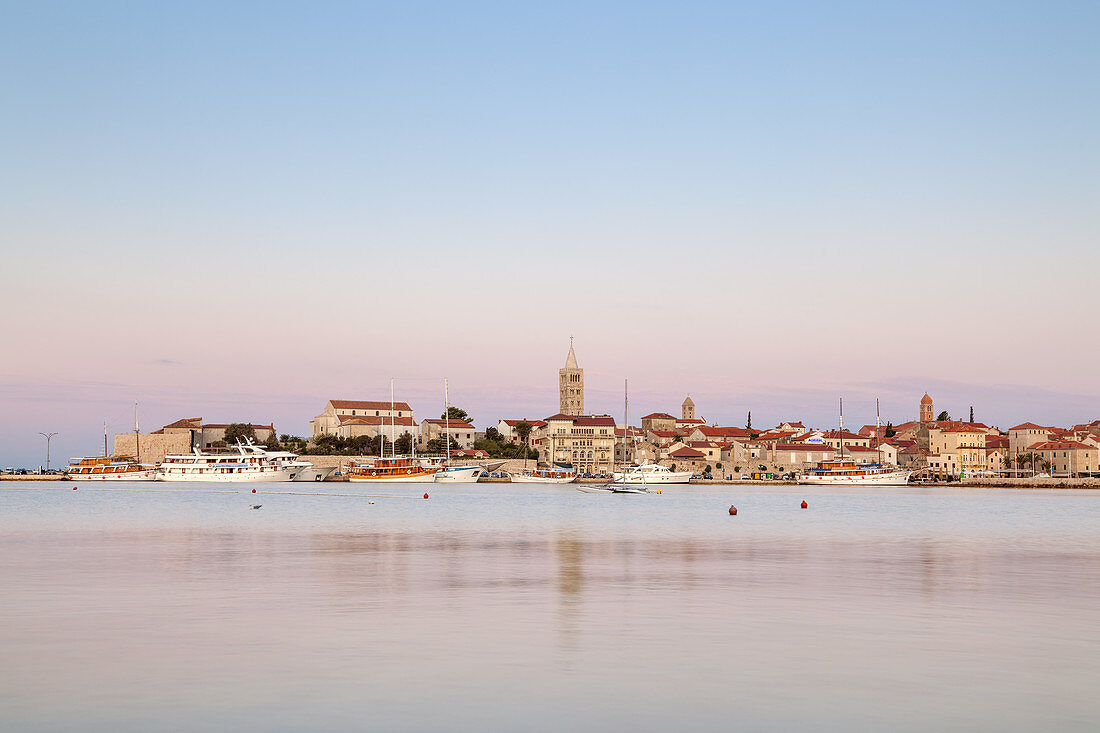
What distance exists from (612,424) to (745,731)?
17160 centimetres

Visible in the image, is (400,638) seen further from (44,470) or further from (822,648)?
(44,470)

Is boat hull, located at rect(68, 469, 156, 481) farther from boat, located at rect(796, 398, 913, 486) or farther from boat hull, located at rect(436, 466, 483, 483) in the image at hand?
boat, located at rect(796, 398, 913, 486)

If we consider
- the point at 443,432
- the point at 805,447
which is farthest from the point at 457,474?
the point at 805,447

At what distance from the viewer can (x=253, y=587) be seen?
1905 centimetres

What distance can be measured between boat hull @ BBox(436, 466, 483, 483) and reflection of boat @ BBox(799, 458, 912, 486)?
4935 cm

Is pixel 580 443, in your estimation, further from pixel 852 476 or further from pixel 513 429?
pixel 852 476

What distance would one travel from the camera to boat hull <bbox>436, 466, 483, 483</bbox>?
398 feet

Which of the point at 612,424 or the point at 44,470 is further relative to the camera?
the point at 612,424

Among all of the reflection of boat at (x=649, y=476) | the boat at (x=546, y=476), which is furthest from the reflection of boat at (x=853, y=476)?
the boat at (x=546, y=476)

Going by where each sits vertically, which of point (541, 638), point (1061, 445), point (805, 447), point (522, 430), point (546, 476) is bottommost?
point (546, 476)

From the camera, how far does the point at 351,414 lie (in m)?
172

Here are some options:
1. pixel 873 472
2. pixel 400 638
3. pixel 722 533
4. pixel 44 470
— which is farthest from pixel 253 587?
pixel 44 470

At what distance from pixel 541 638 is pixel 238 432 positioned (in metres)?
157

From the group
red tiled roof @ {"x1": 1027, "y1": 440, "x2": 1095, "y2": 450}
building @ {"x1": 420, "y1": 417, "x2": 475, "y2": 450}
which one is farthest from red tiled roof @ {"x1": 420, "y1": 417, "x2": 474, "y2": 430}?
red tiled roof @ {"x1": 1027, "y1": 440, "x2": 1095, "y2": 450}
